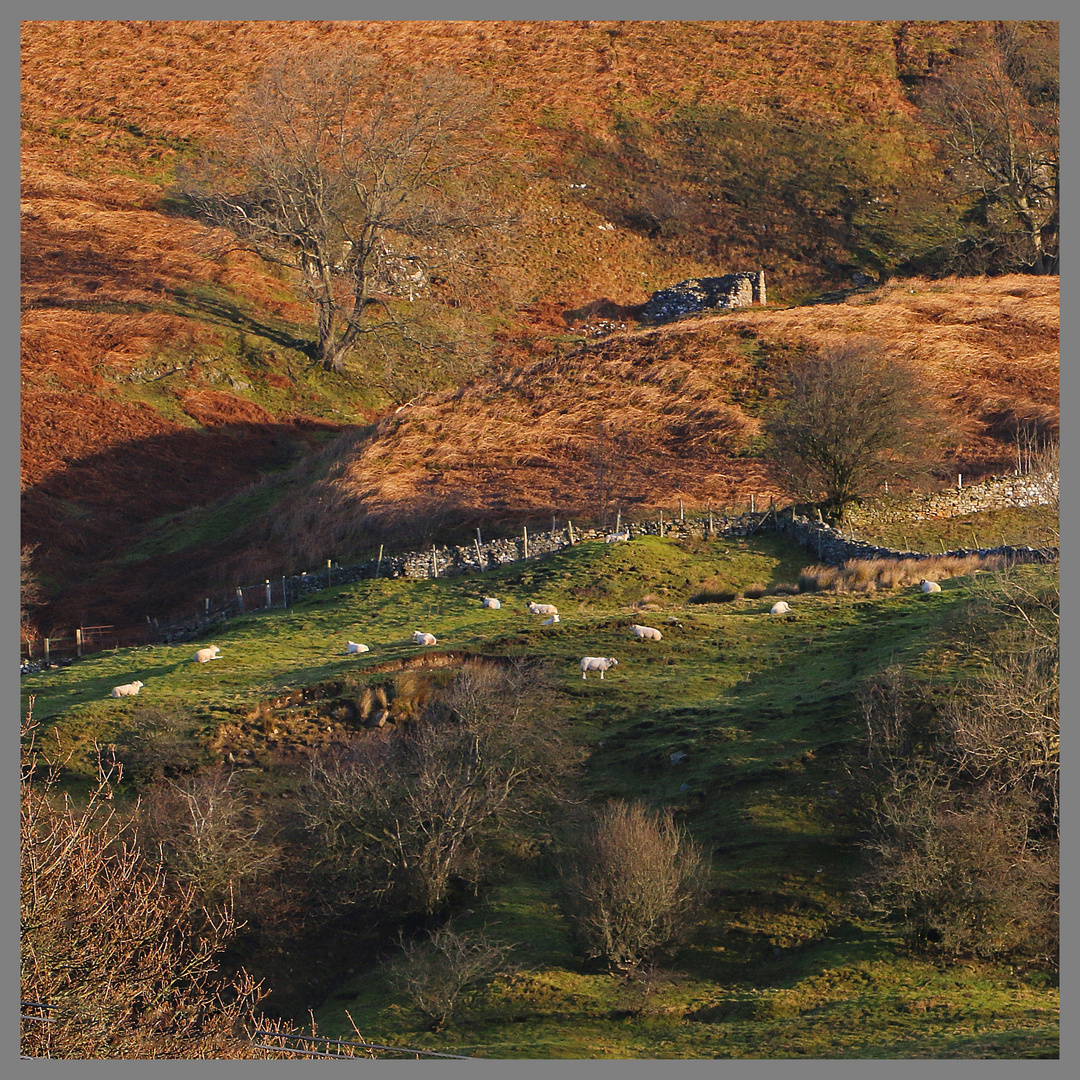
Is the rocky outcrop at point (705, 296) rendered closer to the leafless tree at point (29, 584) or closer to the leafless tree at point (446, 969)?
the leafless tree at point (29, 584)

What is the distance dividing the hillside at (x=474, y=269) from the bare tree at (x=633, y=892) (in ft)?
79.7

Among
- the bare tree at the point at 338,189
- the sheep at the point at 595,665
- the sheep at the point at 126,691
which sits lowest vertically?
the sheep at the point at 126,691

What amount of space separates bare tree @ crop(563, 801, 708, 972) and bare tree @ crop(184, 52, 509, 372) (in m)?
44.5

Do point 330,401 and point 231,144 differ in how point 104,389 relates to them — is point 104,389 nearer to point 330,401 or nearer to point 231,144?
point 330,401

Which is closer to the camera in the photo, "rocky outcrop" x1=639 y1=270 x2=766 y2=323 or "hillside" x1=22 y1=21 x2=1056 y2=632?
"hillside" x1=22 y1=21 x2=1056 y2=632

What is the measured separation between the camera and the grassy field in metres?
15.3

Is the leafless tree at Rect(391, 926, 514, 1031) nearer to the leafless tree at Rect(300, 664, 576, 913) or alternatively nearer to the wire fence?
the wire fence

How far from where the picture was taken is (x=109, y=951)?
12969 millimetres

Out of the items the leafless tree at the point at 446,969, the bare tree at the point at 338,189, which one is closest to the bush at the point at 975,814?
the leafless tree at the point at 446,969

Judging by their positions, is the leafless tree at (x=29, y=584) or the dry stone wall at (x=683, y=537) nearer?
the dry stone wall at (x=683, y=537)

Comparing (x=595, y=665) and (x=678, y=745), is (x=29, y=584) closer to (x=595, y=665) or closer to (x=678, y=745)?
(x=595, y=665)

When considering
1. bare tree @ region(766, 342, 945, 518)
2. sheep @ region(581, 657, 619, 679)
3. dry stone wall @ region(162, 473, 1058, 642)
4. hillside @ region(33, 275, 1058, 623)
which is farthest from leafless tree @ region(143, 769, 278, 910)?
bare tree @ region(766, 342, 945, 518)

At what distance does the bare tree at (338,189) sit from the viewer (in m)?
59.2

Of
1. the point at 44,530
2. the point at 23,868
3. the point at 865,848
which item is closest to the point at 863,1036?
the point at 865,848
